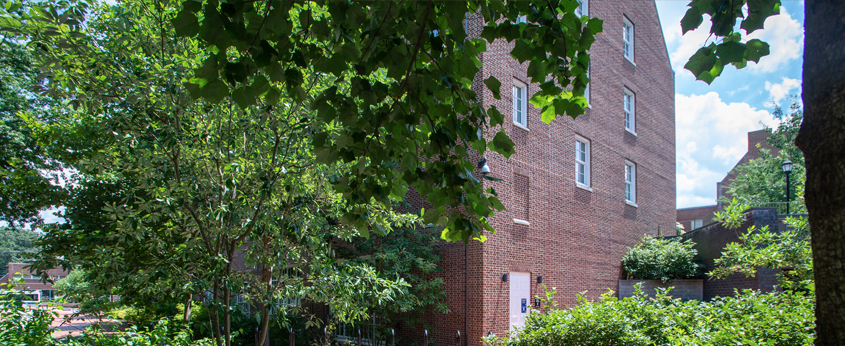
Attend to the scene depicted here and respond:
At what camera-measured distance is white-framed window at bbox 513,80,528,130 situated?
1562 cm

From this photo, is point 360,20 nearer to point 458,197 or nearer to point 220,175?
point 458,197

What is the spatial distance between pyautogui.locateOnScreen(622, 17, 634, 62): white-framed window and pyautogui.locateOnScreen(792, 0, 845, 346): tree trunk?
21.2 meters

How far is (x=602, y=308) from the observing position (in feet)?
23.9

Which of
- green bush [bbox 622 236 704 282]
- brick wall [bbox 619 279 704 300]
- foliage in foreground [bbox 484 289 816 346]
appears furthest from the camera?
green bush [bbox 622 236 704 282]

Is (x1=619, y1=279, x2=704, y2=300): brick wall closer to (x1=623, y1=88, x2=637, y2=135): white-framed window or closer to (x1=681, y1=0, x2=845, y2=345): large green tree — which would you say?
(x1=623, y1=88, x2=637, y2=135): white-framed window

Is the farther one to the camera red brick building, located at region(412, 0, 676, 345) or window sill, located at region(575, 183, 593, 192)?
window sill, located at region(575, 183, 593, 192)

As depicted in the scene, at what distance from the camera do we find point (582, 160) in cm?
1828

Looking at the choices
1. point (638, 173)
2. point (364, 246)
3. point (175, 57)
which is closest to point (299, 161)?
point (175, 57)

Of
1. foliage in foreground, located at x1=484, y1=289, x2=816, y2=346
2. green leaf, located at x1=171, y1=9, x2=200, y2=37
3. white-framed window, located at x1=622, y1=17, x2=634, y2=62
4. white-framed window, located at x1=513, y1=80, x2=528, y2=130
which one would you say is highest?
white-framed window, located at x1=622, y1=17, x2=634, y2=62

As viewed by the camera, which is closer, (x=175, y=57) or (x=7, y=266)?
(x=175, y=57)

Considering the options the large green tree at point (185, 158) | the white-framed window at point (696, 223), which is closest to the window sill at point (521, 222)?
the large green tree at point (185, 158)

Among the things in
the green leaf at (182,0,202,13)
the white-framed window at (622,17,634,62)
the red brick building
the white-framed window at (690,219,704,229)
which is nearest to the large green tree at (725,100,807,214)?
the red brick building

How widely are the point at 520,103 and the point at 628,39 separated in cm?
914

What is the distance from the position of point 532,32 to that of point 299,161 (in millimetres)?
3562
